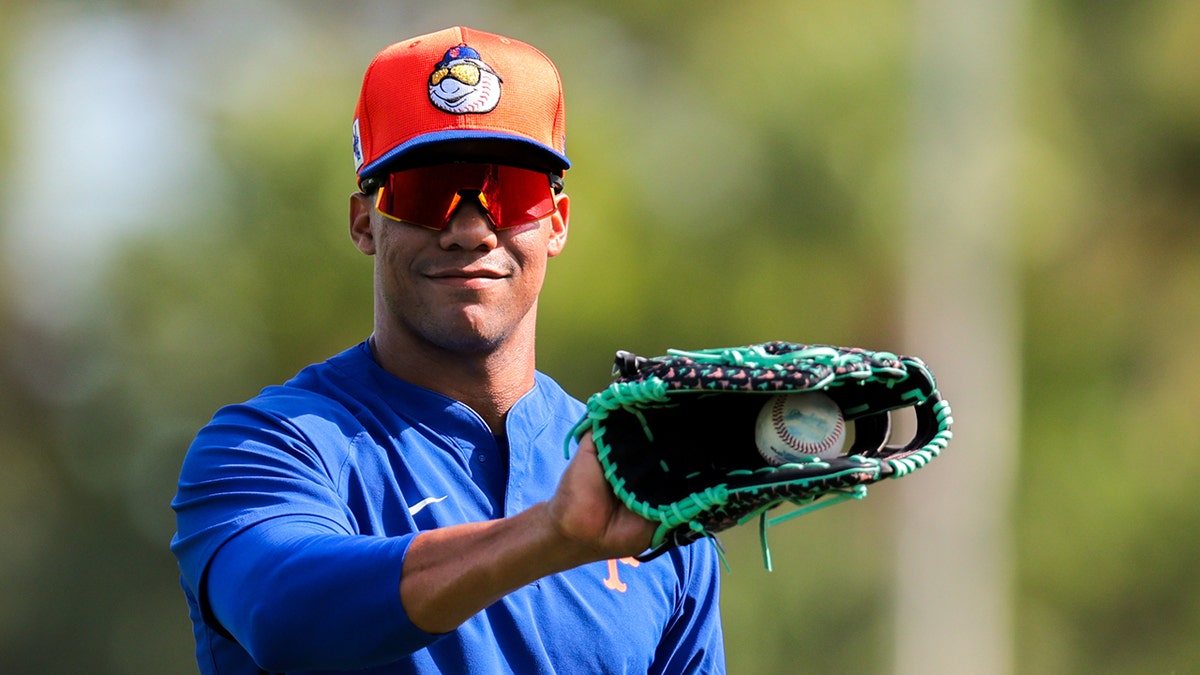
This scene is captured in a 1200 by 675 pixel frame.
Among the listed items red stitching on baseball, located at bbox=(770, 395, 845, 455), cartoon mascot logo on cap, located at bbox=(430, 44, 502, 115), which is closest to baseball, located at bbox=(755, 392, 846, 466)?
red stitching on baseball, located at bbox=(770, 395, 845, 455)

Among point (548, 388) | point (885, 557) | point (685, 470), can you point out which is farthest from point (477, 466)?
point (885, 557)

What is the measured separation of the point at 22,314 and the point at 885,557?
33.6 ft

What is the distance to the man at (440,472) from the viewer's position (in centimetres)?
247

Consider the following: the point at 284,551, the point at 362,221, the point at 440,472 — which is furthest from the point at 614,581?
the point at 362,221

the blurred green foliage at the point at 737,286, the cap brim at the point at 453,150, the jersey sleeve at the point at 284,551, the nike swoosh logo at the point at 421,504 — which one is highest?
the cap brim at the point at 453,150

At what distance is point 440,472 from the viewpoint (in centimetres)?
324

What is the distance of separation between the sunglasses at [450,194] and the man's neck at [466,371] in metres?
0.28

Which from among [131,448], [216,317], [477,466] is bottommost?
[131,448]

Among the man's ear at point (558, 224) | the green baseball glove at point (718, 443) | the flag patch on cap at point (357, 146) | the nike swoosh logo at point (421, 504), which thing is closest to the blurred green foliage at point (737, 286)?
the man's ear at point (558, 224)

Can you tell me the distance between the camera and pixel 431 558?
2.47 m

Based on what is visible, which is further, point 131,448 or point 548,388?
point 131,448

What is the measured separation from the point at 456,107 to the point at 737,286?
631 inches

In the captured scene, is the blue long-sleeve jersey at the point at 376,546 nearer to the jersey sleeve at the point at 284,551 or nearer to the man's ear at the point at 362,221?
the jersey sleeve at the point at 284,551

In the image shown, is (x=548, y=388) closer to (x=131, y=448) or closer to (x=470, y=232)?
(x=470, y=232)
